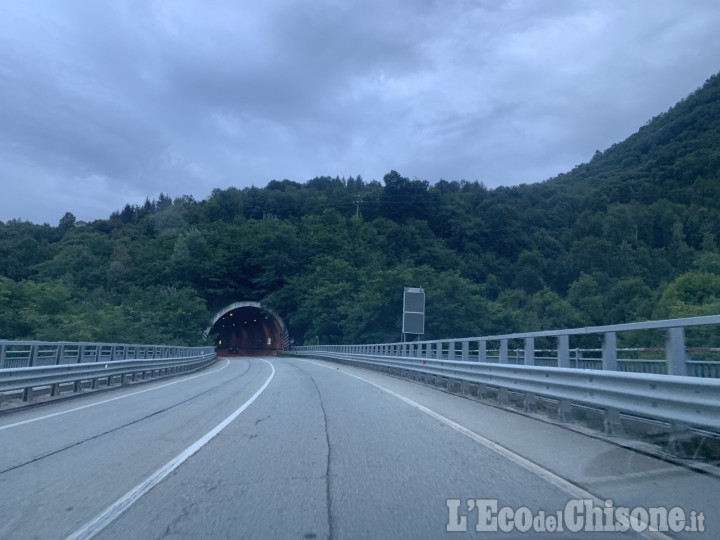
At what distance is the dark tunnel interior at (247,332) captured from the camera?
8981 cm

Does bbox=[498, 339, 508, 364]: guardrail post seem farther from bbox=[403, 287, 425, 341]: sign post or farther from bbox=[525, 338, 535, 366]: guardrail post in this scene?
bbox=[403, 287, 425, 341]: sign post

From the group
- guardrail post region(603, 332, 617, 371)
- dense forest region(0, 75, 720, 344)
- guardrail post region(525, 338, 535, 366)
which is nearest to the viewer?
guardrail post region(603, 332, 617, 371)

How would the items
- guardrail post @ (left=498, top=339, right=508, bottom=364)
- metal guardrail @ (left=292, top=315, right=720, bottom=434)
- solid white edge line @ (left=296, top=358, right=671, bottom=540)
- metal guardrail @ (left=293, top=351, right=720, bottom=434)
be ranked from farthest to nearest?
guardrail post @ (left=498, top=339, right=508, bottom=364)
metal guardrail @ (left=292, top=315, right=720, bottom=434)
metal guardrail @ (left=293, top=351, right=720, bottom=434)
solid white edge line @ (left=296, top=358, right=671, bottom=540)

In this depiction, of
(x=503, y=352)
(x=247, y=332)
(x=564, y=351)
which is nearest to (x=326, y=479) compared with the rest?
(x=564, y=351)

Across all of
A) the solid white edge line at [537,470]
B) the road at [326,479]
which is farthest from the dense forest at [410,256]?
the solid white edge line at [537,470]

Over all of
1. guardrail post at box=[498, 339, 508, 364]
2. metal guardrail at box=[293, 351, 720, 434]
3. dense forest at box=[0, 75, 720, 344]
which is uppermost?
dense forest at box=[0, 75, 720, 344]

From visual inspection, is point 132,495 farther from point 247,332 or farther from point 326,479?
point 247,332

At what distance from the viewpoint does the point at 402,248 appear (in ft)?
298

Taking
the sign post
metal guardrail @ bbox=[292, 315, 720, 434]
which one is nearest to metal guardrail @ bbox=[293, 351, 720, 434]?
metal guardrail @ bbox=[292, 315, 720, 434]

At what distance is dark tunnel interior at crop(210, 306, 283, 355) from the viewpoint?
295 ft

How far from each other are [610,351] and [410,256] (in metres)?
78.7

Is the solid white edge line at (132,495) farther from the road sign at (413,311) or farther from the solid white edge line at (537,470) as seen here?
the road sign at (413,311)

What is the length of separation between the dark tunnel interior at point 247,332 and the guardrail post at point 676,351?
261ft

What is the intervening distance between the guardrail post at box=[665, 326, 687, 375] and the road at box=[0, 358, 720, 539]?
1090 mm
